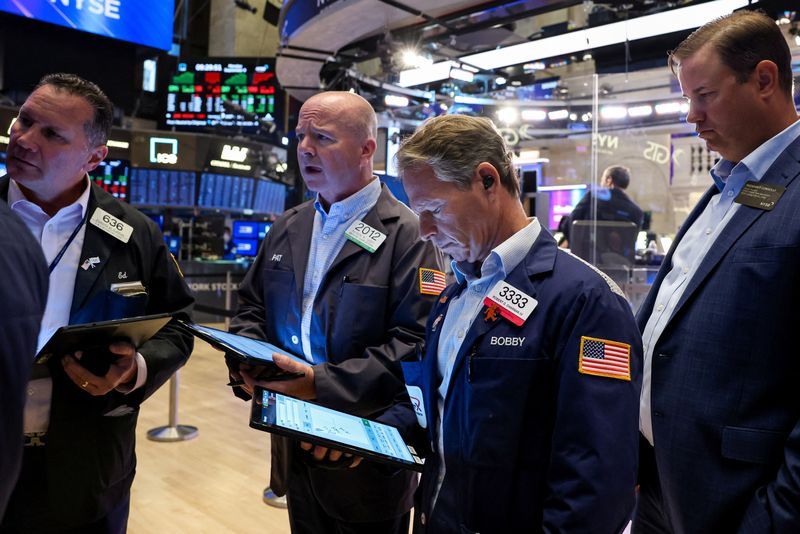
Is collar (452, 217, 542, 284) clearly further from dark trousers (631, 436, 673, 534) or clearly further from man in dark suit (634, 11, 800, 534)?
dark trousers (631, 436, 673, 534)

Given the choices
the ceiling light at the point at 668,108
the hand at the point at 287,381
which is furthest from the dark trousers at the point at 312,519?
the ceiling light at the point at 668,108

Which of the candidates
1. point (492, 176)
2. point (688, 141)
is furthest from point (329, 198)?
point (688, 141)

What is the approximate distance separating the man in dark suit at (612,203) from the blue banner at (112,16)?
8109 mm

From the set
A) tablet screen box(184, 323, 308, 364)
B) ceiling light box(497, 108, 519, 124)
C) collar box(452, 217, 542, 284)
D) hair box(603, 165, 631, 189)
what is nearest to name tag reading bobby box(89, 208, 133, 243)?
tablet screen box(184, 323, 308, 364)

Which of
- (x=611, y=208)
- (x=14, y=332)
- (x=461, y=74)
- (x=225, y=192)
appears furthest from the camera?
(x=225, y=192)

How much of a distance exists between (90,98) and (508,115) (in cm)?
582

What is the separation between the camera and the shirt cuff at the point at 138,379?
1.80 metres

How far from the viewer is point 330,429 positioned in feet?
4.12

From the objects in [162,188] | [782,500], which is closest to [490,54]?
[162,188]

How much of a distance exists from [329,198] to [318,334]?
0.46m

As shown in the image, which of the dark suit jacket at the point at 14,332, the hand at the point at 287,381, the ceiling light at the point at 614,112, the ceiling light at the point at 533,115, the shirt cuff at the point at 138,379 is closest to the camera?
the dark suit jacket at the point at 14,332

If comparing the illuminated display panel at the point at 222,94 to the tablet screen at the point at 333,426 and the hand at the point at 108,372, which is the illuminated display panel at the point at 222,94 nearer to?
the hand at the point at 108,372

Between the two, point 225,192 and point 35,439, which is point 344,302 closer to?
point 35,439

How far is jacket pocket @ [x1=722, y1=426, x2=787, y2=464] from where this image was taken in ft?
3.86
